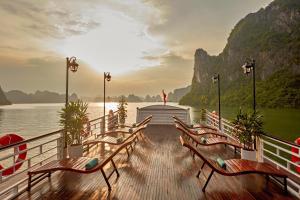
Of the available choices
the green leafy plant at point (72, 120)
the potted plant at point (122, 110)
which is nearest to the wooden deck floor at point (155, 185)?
the green leafy plant at point (72, 120)

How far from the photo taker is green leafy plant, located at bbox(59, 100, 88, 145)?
5180mm

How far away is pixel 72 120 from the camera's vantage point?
5180 millimetres

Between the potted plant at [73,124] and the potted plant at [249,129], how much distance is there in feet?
13.8

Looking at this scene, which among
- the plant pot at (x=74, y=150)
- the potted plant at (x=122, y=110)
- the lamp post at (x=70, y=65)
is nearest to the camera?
the plant pot at (x=74, y=150)

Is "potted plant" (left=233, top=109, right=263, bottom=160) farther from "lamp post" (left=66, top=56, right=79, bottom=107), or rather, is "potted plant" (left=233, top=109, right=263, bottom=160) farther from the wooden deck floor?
"lamp post" (left=66, top=56, right=79, bottom=107)

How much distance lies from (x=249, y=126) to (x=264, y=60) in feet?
312

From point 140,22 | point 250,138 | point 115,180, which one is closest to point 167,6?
point 140,22

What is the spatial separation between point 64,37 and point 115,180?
13463 millimetres

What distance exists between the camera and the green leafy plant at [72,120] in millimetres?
5180

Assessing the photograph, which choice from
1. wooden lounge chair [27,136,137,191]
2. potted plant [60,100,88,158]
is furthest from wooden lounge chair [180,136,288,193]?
potted plant [60,100,88,158]

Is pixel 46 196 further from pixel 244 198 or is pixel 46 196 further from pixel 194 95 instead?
pixel 194 95

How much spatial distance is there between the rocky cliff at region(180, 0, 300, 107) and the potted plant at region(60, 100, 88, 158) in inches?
2710

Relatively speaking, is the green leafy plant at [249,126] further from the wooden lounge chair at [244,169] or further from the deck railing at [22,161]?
the deck railing at [22,161]

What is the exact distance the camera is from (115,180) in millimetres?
3986
